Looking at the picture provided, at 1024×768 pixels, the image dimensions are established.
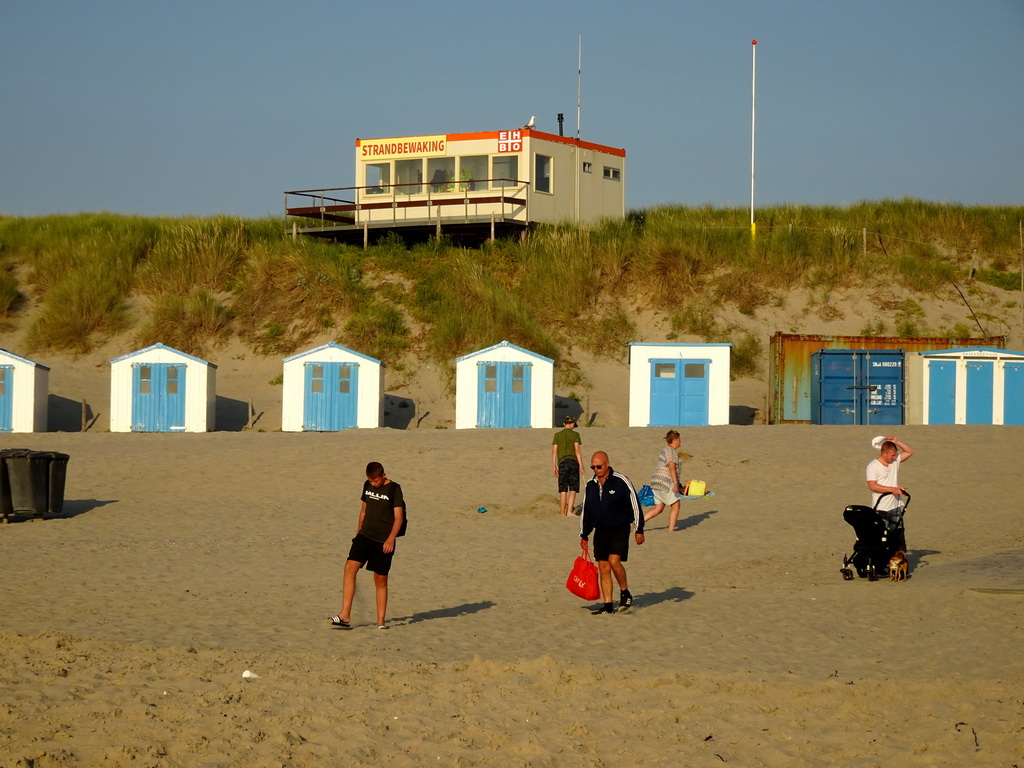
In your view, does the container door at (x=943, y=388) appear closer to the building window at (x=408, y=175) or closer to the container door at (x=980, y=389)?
the container door at (x=980, y=389)

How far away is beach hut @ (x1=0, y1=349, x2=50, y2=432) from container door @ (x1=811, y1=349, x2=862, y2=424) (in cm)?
1831

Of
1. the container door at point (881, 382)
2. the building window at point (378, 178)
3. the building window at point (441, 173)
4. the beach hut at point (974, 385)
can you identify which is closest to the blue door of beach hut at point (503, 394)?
the container door at point (881, 382)

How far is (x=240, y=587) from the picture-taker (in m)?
12.0

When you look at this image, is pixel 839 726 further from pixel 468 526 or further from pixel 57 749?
pixel 468 526

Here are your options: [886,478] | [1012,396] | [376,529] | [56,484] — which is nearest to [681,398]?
[1012,396]

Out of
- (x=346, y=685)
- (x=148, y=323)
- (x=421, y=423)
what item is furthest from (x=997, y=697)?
(x=148, y=323)

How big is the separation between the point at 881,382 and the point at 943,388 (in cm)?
143

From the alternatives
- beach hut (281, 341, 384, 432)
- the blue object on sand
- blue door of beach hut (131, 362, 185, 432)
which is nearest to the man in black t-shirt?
the blue object on sand

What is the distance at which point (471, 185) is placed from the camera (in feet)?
124

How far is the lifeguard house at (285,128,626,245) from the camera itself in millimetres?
37500

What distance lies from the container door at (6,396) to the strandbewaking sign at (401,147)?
14666 millimetres

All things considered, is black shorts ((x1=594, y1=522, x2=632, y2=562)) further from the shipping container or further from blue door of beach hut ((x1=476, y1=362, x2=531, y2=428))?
the shipping container

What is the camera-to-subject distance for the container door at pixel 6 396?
27.7 m

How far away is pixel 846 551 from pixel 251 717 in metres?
9.19
